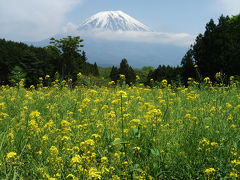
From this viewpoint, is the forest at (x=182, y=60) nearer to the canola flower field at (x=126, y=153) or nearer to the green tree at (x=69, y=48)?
the green tree at (x=69, y=48)

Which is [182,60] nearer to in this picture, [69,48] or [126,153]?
[126,153]

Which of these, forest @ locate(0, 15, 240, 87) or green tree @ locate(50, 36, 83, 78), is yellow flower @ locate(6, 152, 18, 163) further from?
green tree @ locate(50, 36, 83, 78)

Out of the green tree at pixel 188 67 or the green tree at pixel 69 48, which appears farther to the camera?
the green tree at pixel 69 48

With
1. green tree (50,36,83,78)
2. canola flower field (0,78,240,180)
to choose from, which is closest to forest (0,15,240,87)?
green tree (50,36,83,78)

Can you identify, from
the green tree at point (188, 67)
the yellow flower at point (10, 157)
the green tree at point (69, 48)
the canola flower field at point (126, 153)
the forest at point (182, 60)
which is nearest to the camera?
the yellow flower at point (10, 157)

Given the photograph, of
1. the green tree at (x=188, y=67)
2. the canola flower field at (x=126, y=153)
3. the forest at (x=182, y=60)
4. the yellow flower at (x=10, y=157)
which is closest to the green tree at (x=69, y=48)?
the forest at (x=182, y=60)

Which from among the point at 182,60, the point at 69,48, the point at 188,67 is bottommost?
the point at 188,67

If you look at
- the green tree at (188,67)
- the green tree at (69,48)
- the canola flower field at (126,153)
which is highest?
the green tree at (69,48)

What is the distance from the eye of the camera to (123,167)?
2141 mm

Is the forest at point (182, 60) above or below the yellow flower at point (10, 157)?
above

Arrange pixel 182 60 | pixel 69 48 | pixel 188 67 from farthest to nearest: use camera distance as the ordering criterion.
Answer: pixel 69 48, pixel 182 60, pixel 188 67

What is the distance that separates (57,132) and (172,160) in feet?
5.53

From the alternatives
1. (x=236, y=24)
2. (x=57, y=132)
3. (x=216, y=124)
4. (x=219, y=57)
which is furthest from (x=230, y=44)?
(x=57, y=132)

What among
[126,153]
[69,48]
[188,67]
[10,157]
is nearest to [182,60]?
[188,67]
